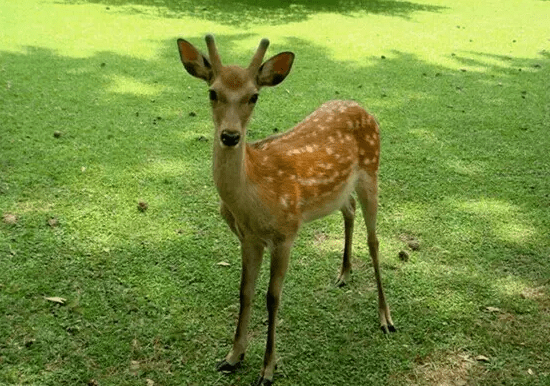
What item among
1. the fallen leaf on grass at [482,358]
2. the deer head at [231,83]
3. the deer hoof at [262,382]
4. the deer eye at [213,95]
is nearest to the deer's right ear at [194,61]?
the deer head at [231,83]

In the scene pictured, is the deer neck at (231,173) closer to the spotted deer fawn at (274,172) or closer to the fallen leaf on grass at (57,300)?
the spotted deer fawn at (274,172)

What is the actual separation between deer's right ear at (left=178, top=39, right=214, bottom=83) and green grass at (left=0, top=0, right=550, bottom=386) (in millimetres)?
1509

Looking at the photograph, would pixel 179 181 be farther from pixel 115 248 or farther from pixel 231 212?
pixel 231 212

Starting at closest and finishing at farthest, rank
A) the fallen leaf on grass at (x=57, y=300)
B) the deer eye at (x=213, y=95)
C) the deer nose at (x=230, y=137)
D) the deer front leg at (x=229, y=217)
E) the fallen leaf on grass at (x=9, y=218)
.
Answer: the deer nose at (x=230, y=137), the deer eye at (x=213, y=95), the deer front leg at (x=229, y=217), the fallen leaf on grass at (x=57, y=300), the fallen leaf on grass at (x=9, y=218)

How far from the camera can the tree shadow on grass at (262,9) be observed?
12688mm

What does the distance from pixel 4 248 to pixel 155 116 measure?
2.98 metres

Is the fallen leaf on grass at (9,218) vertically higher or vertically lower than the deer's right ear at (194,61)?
lower

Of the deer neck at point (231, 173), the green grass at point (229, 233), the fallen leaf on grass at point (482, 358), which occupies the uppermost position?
the deer neck at point (231, 173)

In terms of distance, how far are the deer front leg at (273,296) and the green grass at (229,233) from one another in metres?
0.10

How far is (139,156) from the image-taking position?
575cm

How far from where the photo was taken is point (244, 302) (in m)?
3.31

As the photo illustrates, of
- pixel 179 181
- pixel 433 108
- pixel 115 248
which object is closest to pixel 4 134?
pixel 179 181

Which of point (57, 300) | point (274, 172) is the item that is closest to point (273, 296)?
point (274, 172)

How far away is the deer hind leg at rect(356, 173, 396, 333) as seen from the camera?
3.67 metres
